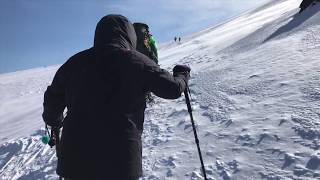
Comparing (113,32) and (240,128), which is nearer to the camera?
(113,32)

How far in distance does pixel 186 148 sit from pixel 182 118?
1938 millimetres

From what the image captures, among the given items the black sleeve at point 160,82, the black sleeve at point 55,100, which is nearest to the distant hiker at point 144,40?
the black sleeve at point 55,100

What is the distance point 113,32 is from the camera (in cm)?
329

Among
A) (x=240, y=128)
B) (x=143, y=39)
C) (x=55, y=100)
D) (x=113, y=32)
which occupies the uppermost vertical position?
(x=113, y=32)

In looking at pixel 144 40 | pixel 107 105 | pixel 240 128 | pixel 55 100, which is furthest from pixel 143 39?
pixel 107 105

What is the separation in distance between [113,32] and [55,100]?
0.74 meters

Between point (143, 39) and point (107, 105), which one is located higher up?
point (143, 39)

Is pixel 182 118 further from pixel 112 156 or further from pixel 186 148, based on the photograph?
pixel 112 156

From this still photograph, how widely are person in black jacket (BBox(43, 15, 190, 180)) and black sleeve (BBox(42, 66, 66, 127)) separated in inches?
1.7

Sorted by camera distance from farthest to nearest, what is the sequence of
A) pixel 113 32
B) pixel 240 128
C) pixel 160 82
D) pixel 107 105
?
pixel 240 128 → pixel 113 32 → pixel 160 82 → pixel 107 105

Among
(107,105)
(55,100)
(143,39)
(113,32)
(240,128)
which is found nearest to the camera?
(107,105)

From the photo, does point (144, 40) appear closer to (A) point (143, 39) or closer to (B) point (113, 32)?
(A) point (143, 39)

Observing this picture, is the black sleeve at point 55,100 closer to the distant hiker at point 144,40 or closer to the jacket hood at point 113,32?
the jacket hood at point 113,32

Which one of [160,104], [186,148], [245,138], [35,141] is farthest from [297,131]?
[35,141]
